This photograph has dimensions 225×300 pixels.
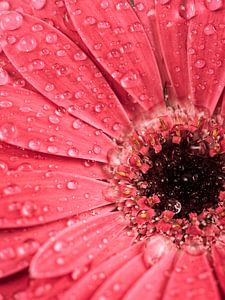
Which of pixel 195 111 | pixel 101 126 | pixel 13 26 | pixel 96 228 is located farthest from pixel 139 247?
pixel 13 26

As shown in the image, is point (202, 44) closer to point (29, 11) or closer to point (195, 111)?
point (195, 111)

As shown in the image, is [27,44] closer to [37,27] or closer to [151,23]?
[37,27]

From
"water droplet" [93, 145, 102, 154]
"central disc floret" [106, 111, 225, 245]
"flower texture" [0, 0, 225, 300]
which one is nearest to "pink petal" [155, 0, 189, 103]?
"flower texture" [0, 0, 225, 300]

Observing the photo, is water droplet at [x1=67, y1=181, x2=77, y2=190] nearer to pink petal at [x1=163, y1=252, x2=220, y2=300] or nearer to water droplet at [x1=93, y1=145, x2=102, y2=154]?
water droplet at [x1=93, y1=145, x2=102, y2=154]

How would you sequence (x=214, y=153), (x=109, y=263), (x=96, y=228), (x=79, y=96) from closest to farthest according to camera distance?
(x=109, y=263) < (x=96, y=228) < (x=79, y=96) < (x=214, y=153)

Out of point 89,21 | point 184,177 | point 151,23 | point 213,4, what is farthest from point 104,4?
point 184,177

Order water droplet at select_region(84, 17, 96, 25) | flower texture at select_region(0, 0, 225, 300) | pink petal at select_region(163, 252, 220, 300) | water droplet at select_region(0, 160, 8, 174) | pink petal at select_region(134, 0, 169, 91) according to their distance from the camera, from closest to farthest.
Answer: pink petal at select_region(163, 252, 220, 300)
flower texture at select_region(0, 0, 225, 300)
water droplet at select_region(0, 160, 8, 174)
water droplet at select_region(84, 17, 96, 25)
pink petal at select_region(134, 0, 169, 91)

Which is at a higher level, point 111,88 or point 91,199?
point 111,88
